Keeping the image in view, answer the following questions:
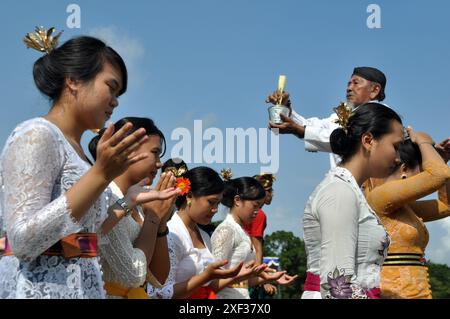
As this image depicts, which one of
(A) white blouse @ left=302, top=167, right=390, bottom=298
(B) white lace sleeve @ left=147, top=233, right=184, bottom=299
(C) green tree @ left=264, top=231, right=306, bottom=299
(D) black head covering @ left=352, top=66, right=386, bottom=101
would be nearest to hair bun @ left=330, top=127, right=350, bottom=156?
(A) white blouse @ left=302, top=167, right=390, bottom=298

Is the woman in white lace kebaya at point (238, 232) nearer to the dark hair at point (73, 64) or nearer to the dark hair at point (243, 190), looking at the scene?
the dark hair at point (243, 190)

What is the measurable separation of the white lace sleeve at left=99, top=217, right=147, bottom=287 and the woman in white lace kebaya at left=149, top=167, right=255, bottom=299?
107cm

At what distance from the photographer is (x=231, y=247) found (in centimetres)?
757

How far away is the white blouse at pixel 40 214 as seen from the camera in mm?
2736

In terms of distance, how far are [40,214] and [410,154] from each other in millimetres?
3213

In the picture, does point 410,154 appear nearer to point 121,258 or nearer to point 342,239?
point 342,239

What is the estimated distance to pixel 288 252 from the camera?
82.9 metres

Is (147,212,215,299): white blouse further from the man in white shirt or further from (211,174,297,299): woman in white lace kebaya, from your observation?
the man in white shirt

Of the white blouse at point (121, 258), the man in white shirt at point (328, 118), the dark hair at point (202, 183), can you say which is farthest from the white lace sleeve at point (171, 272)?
the man in white shirt at point (328, 118)

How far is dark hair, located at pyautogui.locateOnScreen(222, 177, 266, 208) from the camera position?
8617 millimetres

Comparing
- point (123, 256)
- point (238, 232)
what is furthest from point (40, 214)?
point (238, 232)

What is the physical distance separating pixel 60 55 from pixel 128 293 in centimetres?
167

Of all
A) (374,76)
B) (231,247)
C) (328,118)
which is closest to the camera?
(328,118)

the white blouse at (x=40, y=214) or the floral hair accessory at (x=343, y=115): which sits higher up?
the floral hair accessory at (x=343, y=115)
